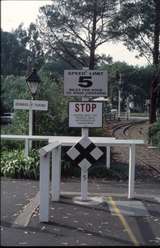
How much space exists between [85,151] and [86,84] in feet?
4.11

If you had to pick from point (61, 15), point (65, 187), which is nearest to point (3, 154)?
point (65, 187)

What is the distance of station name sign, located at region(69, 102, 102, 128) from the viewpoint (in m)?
11.3

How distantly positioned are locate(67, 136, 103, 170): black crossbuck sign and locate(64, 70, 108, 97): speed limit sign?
884 mm

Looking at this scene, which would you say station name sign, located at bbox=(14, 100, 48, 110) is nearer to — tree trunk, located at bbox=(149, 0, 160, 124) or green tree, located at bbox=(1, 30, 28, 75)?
tree trunk, located at bbox=(149, 0, 160, 124)

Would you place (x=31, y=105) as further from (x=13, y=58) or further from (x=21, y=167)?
(x=13, y=58)

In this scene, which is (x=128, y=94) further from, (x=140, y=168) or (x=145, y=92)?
(x=140, y=168)

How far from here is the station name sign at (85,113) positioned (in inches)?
443

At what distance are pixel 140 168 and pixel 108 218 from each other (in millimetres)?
8747

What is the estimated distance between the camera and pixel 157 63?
34625 mm

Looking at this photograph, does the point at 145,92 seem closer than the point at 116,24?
No

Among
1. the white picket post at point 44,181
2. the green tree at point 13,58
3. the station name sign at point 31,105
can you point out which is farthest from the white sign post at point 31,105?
the green tree at point 13,58

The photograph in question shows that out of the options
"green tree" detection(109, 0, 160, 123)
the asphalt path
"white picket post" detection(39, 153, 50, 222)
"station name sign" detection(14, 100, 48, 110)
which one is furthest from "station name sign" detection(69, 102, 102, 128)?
"green tree" detection(109, 0, 160, 123)

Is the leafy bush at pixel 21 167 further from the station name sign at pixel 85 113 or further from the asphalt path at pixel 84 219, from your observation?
the station name sign at pixel 85 113

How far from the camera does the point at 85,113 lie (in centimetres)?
1128
